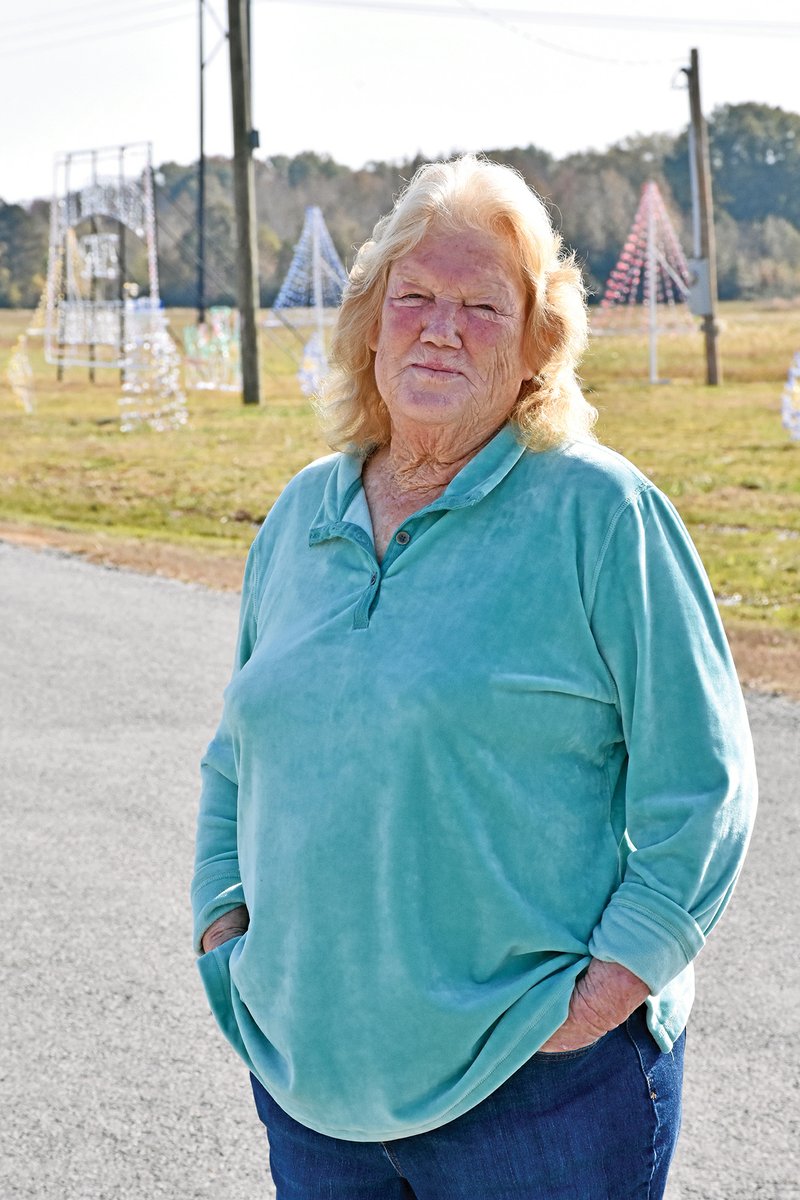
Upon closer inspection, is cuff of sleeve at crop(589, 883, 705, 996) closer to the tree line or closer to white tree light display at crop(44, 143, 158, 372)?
white tree light display at crop(44, 143, 158, 372)

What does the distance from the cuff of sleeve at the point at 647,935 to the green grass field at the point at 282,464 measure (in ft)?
11.9

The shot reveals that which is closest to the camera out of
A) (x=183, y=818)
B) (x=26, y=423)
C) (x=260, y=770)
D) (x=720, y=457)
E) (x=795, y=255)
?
(x=260, y=770)

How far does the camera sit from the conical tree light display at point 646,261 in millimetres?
27020

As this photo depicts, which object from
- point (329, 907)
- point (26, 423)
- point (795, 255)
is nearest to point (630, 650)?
point (329, 907)

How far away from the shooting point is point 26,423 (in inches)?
908

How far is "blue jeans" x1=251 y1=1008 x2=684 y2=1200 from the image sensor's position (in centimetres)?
161

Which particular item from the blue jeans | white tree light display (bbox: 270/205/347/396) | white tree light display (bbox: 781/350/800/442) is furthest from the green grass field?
the blue jeans

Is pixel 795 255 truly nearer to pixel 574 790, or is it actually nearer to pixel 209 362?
pixel 209 362

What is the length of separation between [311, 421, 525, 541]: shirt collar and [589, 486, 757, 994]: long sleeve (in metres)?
0.17

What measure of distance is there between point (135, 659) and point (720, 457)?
1033 cm

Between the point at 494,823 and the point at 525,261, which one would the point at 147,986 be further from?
the point at 525,261

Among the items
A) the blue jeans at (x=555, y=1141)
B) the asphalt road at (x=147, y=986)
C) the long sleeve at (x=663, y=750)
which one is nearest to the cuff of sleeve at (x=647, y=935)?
the long sleeve at (x=663, y=750)

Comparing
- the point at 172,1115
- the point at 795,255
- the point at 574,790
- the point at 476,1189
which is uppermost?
the point at 795,255

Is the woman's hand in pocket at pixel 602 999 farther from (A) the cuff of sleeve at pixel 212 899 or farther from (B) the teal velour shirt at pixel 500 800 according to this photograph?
(A) the cuff of sleeve at pixel 212 899
